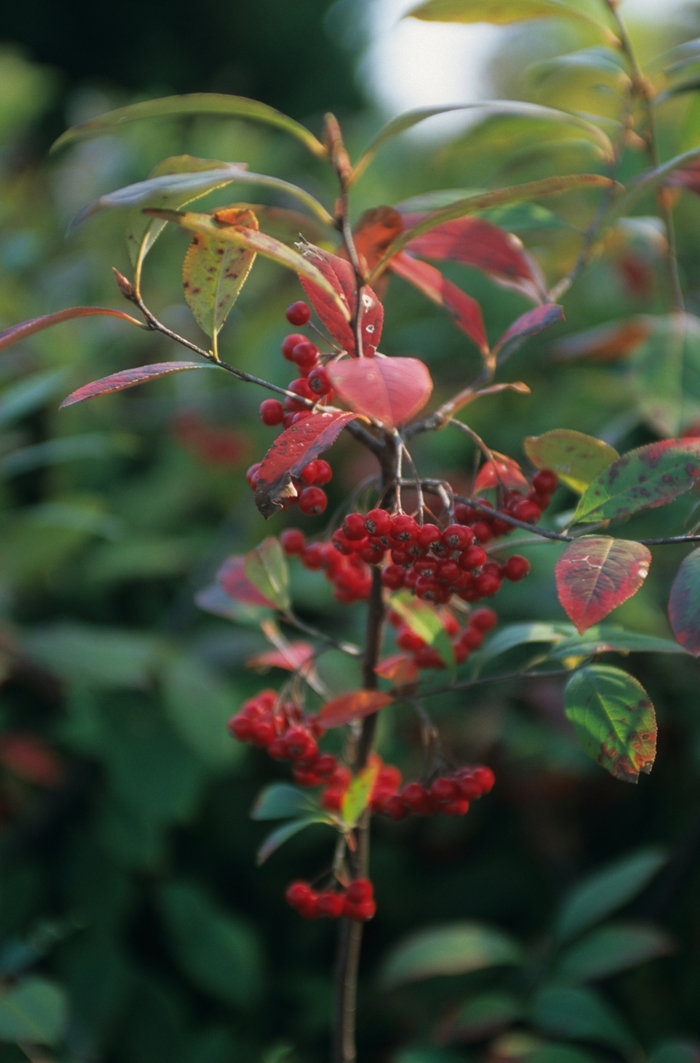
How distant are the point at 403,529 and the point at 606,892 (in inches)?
33.4

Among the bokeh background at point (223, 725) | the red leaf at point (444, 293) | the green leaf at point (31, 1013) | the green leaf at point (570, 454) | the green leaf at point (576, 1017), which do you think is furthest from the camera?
the bokeh background at point (223, 725)

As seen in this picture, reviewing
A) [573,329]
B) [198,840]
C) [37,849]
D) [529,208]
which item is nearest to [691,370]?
[529,208]

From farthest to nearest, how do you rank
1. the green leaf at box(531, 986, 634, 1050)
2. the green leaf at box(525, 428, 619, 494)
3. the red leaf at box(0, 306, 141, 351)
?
the green leaf at box(531, 986, 634, 1050) → the green leaf at box(525, 428, 619, 494) → the red leaf at box(0, 306, 141, 351)

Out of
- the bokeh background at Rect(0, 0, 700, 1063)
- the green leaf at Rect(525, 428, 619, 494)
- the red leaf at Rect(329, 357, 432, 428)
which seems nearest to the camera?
the red leaf at Rect(329, 357, 432, 428)

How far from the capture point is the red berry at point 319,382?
0.61 metres

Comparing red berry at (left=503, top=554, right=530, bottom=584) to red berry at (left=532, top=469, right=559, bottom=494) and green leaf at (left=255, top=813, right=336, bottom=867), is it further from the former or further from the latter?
green leaf at (left=255, top=813, right=336, bottom=867)

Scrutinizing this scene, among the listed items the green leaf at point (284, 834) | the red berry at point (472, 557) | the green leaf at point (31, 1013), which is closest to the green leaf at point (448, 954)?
the green leaf at point (31, 1013)

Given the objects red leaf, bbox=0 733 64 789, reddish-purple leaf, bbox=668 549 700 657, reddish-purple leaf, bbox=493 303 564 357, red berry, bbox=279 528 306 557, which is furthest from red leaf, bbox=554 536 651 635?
red leaf, bbox=0 733 64 789

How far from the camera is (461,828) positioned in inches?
61.7

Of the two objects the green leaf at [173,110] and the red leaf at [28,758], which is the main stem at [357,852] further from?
the red leaf at [28,758]

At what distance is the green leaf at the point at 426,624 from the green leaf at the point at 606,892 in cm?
62

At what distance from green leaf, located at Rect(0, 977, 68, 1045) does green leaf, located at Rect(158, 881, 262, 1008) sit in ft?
1.23

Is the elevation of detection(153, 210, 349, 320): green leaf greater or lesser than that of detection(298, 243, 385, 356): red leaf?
greater

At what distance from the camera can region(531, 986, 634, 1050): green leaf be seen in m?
1.11
